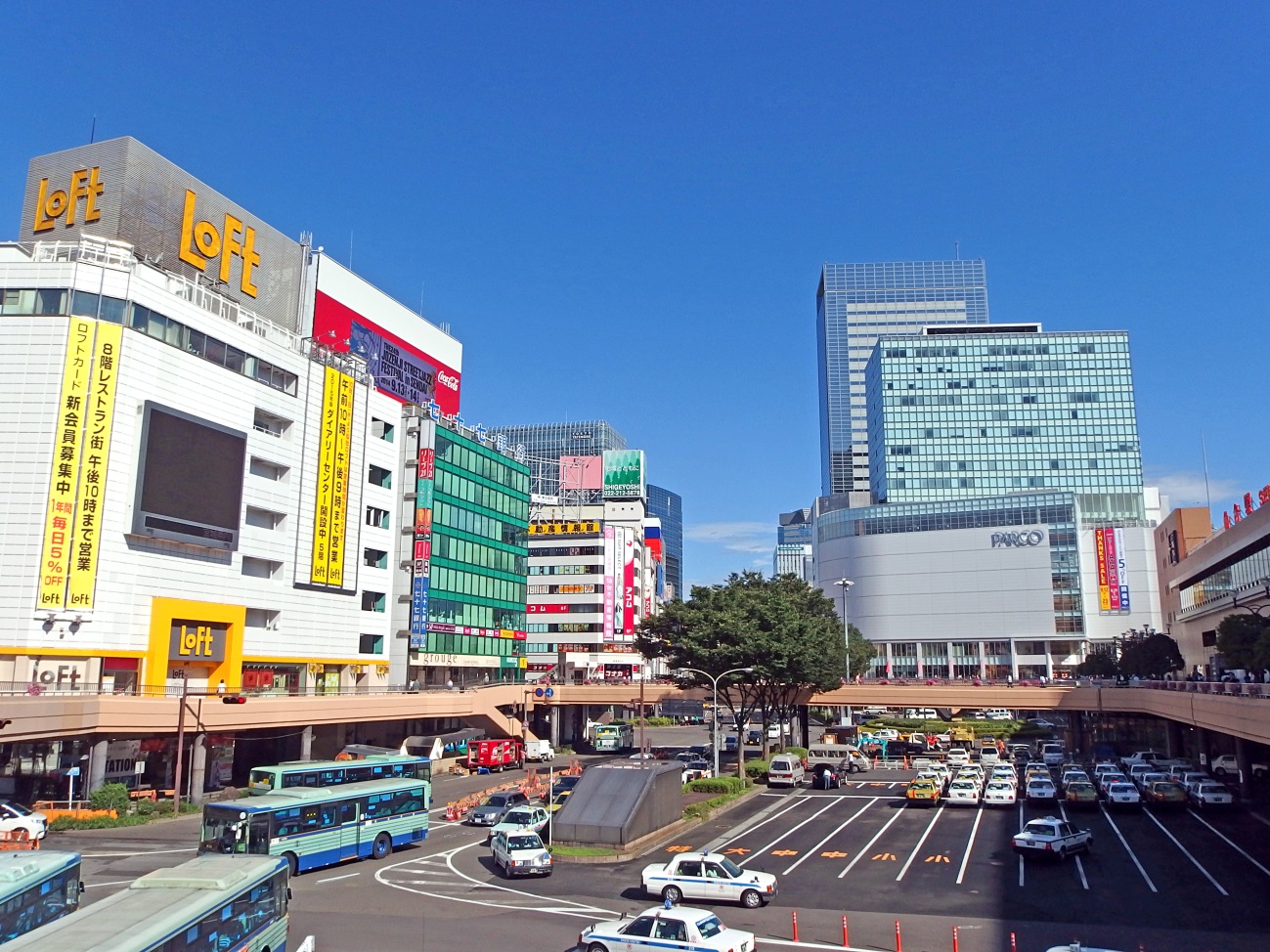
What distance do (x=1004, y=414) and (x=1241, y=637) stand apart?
14073 cm

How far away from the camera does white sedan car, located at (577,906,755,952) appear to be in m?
23.1

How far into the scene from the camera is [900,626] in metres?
163

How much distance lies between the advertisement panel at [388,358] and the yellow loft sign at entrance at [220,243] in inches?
313

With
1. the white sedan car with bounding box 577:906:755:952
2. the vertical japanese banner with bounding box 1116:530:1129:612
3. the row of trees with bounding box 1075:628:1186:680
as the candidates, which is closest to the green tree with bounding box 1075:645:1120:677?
the row of trees with bounding box 1075:628:1186:680

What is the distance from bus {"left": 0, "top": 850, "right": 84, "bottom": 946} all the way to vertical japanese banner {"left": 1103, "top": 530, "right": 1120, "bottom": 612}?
497 ft

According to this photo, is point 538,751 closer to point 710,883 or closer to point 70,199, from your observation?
point 70,199

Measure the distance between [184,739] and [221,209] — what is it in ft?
124

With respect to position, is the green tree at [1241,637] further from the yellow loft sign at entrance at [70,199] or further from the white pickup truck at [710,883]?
the yellow loft sign at entrance at [70,199]

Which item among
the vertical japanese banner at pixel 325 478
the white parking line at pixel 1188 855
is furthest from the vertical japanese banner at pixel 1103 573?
the vertical japanese banner at pixel 325 478

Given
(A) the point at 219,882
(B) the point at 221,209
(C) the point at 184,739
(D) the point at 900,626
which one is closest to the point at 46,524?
(C) the point at 184,739

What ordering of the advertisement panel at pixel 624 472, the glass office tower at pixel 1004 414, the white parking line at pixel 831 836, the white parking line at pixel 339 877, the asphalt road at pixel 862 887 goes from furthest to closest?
the glass office tower at pixel 1004 414, the advertisement panel at pixel 624 472, the white parking line at pixel 831 836, the white parking line at pixel 339 877, the asphalt road at pixel 862 887

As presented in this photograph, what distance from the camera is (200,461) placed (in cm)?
6366

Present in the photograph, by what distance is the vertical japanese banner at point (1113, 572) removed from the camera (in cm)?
14888

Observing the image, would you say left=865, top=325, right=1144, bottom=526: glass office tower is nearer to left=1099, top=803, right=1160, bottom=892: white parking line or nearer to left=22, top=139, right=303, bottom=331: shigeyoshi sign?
left=1099, top=803, right=1160, bottom=892: white parking line
